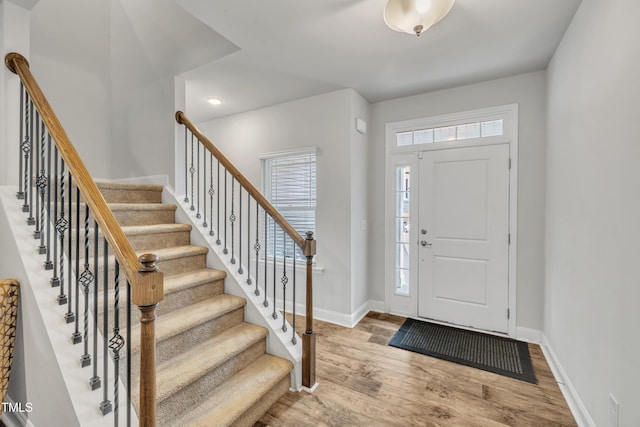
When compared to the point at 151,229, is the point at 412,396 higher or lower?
lower

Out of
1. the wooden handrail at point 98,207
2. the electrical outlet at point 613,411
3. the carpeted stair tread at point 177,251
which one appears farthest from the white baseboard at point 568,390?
the carpeted stair tread at point 177,251

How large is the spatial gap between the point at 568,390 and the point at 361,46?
2964 mm

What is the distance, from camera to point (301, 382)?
2.04 metres

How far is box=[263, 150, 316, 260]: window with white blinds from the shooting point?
346cm

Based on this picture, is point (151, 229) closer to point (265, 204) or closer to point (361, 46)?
point (265, 204)

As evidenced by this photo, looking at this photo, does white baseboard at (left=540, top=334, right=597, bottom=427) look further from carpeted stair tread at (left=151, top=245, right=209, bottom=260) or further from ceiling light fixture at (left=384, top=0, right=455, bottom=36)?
carpeted stair tread at (left=151, top=245, right=209, bottom=260)

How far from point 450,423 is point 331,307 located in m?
1.65

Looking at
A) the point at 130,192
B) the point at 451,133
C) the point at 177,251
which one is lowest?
the point at 177,251

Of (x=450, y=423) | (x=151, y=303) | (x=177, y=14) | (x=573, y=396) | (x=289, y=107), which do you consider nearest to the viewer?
(x=151, y=303)

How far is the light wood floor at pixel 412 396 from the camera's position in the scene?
5.78 feet

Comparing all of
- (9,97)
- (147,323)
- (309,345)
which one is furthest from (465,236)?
(9,97)

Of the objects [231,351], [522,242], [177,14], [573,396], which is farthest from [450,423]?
[177,14]

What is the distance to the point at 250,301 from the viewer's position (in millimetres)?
2219

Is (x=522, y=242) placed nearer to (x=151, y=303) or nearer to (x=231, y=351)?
(x=231, y=351)
